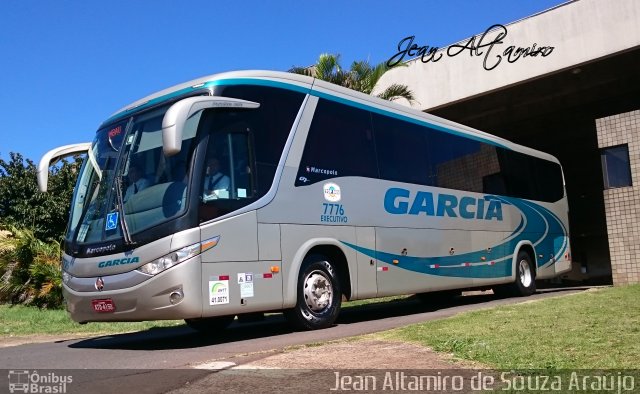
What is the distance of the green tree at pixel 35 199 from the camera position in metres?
19.7

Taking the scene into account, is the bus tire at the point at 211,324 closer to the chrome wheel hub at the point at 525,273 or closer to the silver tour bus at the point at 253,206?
the silver tour bus at the point at 253,206

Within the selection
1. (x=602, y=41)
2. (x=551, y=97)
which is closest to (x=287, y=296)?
(x=602, y=41)

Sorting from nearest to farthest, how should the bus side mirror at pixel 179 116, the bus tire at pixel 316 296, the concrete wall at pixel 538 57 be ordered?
the bus side mirror at pixel 179 116 → the bus tire at pixel 316 296 → the concrete wall at pixel 538 57

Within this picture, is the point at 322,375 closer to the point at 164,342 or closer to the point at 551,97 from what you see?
the point at 164,342

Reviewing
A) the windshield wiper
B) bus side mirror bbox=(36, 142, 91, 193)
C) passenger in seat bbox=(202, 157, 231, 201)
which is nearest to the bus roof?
bus side mirror bbox=(36, 142, 91, 193)

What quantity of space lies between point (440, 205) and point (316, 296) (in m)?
4.33

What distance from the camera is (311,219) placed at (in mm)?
9602

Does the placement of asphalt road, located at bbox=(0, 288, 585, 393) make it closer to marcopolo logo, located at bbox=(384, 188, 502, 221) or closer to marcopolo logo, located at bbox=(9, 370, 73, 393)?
marcopolo logo, located at bbox=(9, 370, 73, 393)

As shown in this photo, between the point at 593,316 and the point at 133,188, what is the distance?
6.36m

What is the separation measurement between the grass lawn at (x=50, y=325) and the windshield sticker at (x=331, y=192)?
17.0ft

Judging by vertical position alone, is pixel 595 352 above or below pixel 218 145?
below

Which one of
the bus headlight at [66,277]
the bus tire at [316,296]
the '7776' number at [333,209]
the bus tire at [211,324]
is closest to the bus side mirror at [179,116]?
the '7776' number at [333,209]

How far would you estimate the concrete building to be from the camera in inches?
636

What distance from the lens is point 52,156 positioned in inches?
372
